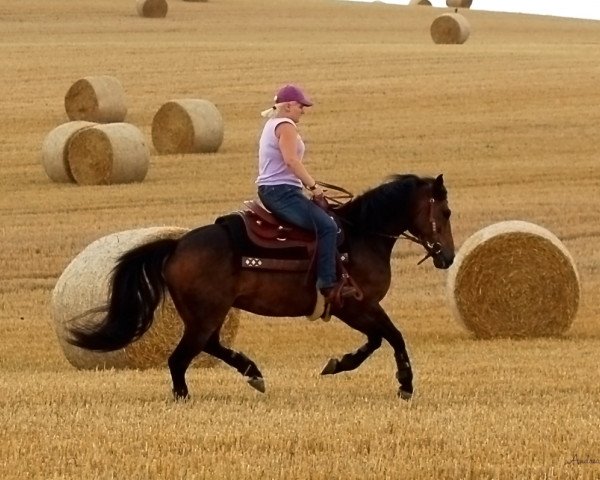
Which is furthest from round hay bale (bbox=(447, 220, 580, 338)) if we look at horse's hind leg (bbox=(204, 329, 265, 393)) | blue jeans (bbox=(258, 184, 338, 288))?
blue jeans (bbox=(258, 184, 338, 288))

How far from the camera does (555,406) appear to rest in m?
10.5

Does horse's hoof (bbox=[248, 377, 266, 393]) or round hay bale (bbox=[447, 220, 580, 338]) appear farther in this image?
round hay bale (bbox=[447, 220, 580, 338])

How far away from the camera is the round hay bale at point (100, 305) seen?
44.7 feet

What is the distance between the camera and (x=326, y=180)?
89.0 ft

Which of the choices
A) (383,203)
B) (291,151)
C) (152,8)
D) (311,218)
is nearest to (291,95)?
(291,151)

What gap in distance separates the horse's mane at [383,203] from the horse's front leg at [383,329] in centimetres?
62

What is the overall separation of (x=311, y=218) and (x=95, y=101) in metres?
23.8

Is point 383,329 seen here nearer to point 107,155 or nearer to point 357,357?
point 357,357

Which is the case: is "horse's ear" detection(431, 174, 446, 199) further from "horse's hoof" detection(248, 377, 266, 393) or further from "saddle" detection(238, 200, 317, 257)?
"horse's hoof" detection(248, 377, 266, 393)

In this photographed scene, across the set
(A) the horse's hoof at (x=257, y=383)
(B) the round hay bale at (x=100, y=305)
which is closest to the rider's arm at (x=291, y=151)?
(A) the horse's hoof at (x=257, y=383)

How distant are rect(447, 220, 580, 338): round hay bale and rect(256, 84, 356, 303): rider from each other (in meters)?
5.55

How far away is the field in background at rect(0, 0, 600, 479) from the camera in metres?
8.48

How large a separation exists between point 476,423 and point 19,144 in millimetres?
23748

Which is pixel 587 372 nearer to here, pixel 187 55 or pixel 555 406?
pixel 555 406
